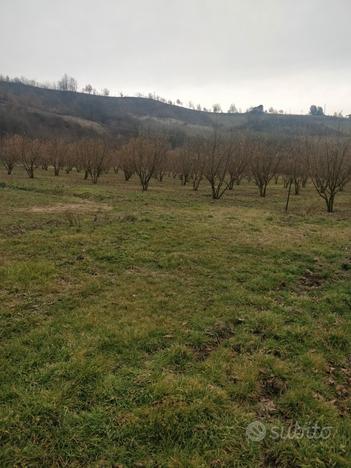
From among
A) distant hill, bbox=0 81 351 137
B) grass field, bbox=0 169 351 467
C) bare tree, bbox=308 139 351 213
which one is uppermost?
distant hill, bbox=0 81 351 137

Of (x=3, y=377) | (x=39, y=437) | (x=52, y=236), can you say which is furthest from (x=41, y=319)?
(x=52, y=236)

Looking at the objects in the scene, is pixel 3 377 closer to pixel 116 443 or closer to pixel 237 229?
pixel 116 443

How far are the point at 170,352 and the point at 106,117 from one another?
134 metres

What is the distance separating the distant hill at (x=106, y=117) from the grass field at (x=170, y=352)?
262ft

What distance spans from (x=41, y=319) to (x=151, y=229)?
604cm

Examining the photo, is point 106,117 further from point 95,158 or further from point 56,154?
point 95,158

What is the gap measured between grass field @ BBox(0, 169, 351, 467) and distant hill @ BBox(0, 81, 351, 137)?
7981 cm

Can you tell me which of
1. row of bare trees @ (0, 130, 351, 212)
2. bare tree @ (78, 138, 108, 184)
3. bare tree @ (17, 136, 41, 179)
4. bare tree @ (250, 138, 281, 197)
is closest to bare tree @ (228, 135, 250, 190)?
row of bare trees @ (0, 130, 351, 212)

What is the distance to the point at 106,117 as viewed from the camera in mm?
125188

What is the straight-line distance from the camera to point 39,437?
2766 millimetres

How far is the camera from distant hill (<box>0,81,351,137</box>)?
9525 centimetres

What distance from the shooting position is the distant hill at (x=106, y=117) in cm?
9525

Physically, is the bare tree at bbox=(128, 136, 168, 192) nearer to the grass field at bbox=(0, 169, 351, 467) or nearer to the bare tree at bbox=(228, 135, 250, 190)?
the bare tree at bbox=(228, 135, 250, 190)

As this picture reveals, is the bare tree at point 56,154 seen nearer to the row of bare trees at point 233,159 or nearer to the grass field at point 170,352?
the row of bare trees at point 233,159
